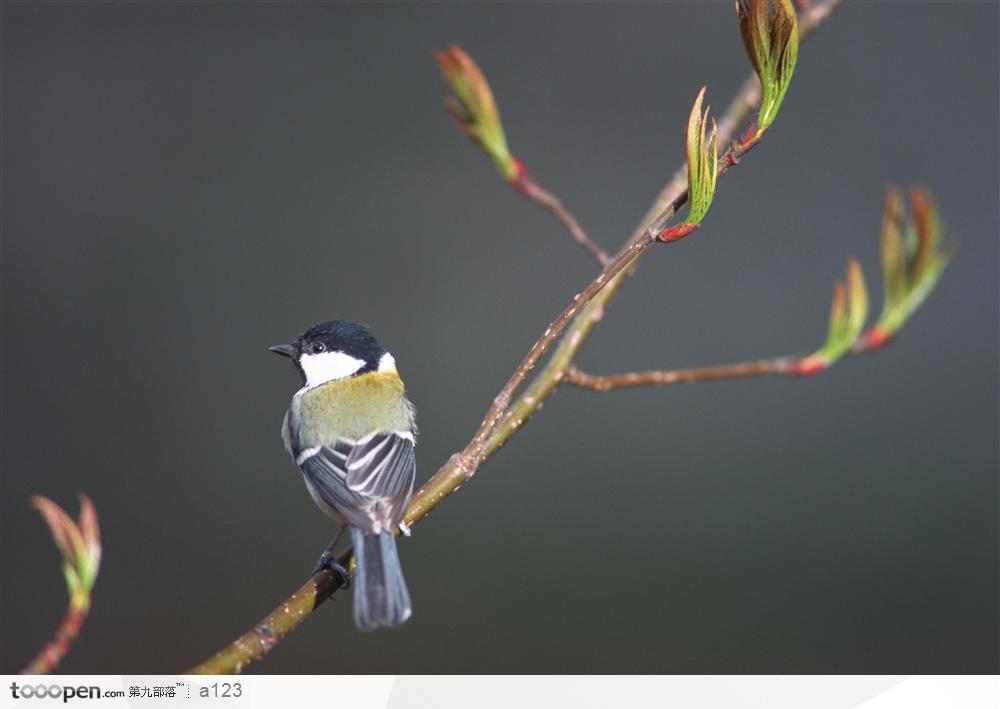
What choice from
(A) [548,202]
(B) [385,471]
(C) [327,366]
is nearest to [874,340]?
(A) [548,202]

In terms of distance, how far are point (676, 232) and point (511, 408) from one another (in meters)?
0.34

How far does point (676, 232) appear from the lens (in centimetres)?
74

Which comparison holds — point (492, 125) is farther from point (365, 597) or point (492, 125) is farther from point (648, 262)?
point (648, 262)

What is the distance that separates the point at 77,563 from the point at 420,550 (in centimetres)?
210

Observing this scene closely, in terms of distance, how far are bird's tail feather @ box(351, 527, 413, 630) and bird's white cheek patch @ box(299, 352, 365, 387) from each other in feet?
1.24

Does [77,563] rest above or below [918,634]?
below

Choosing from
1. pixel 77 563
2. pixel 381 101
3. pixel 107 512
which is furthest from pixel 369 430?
pixel 381 101

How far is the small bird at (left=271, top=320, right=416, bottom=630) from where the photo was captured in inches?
37.8

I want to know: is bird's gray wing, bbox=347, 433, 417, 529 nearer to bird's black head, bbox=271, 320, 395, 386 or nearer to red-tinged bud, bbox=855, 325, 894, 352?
bird's black head, bbox=271, 320, 395, 386

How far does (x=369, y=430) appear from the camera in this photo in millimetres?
1298

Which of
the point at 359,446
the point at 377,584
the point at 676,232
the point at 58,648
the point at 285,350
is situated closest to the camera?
the point at 58,648

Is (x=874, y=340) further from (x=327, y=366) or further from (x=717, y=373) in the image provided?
(x=327, y=366)
